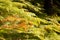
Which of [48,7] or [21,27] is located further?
[48,7]

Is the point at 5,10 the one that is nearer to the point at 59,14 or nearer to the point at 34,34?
the point at 34,34

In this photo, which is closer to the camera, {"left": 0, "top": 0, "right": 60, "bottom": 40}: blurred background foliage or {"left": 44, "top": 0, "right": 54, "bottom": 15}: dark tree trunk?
{"left": 0, "top": 0, "right": 60, "bottom": 40}: blurred background foliage

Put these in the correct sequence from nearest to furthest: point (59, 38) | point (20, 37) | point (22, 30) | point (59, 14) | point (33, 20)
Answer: point (20, 37)
point (22, 30)
point (59, 38)
point (33, 20)
point (59, 14)

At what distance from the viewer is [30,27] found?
791 cm

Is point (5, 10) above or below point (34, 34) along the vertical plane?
above

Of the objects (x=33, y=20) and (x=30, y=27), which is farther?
(x=33, y=20)

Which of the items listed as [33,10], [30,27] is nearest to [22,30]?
[30,27]

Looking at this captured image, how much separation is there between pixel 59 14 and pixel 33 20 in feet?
13.5

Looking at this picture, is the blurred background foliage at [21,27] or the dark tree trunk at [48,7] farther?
the dark tree trunk at [48,7]

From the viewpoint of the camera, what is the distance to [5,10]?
8.57m

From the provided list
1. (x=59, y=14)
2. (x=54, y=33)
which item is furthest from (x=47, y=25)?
(x=59, y=14)

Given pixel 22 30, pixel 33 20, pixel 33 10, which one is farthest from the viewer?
pixel 33 10

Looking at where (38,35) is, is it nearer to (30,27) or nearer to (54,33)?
(30,27)

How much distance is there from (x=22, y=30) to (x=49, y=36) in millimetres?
1278
